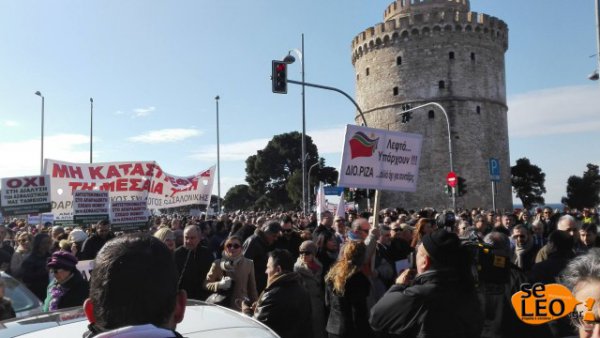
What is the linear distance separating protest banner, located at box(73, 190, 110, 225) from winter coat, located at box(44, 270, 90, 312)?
6.26 m

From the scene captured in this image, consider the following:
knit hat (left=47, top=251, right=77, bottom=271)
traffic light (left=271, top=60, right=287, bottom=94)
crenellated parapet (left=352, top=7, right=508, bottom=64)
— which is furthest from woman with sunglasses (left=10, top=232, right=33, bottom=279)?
crenellated parapet (left=352, top=7, right=508, bottom=64)

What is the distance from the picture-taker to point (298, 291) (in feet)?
14.7

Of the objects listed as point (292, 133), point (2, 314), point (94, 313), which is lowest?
point (2, 314)

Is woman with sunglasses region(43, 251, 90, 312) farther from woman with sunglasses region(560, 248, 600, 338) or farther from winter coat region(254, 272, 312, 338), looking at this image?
woman with sunglasses region(560, 248, 600, 338)

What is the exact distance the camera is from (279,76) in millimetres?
15617

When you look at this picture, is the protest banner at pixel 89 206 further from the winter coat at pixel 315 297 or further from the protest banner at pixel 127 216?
the winter coat at pixel 315 297

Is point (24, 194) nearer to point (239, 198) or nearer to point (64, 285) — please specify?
point (64, 285)

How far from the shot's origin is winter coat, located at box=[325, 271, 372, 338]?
449 cm

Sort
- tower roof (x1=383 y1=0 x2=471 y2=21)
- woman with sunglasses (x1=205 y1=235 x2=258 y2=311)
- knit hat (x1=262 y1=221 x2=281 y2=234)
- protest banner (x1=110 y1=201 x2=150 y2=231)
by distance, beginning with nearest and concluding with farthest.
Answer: woman with sunglasses (x1=205 y1=235 x2=258 y2=311)
knit hat (x1=262 y1=221 x2=281 y2=234)
protest banner (x1=110 y1=201 x2=150 y2=231)
tower roof (x1=383 y1=0 x2=471 y2=21)

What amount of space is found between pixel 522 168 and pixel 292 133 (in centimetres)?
2826

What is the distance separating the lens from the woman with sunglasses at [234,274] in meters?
5.37

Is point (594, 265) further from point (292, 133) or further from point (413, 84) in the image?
point (292, 133)

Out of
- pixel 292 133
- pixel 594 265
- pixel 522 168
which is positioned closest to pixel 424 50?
pixel 522 168

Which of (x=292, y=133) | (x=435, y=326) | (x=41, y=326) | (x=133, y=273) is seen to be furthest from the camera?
(x=292, y=133)
